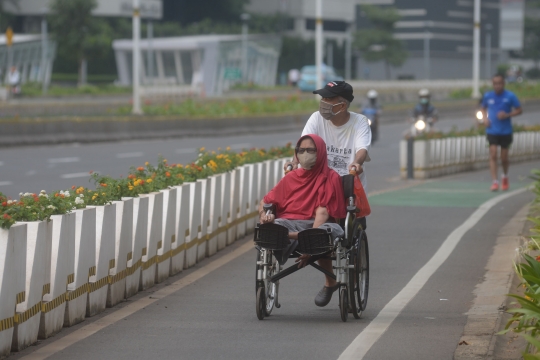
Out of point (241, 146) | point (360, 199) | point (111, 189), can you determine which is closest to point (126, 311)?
point (111, 189)

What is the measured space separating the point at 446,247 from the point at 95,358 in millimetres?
6389

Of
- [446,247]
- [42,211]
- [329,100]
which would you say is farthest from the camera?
[446,247]

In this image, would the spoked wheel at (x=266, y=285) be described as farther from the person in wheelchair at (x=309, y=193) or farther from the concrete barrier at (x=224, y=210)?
the concrete barrier at (x=224, y=210)

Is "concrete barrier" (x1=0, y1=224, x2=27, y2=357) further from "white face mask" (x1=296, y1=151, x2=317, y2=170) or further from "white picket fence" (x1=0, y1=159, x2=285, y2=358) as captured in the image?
"white face mask" (x1=296, y1=151, x2=317, y2=170)

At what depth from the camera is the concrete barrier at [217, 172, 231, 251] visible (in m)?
12.2

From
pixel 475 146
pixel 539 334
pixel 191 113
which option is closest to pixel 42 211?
pixel 539 334

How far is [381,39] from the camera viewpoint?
3875 inches

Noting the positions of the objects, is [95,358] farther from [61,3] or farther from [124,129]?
[61,3]

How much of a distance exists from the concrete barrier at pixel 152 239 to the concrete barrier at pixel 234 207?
2858 mm

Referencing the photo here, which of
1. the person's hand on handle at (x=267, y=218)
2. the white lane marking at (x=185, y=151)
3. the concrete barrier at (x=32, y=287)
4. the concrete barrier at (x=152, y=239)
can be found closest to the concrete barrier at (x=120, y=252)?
the concrete barrier at (x=152, y=239)

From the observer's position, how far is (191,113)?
41.5 metres

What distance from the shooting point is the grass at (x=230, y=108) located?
41.2 metres

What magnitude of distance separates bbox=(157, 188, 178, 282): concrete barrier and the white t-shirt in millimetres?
2025

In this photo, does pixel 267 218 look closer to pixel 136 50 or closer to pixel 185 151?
pixel 185 151
